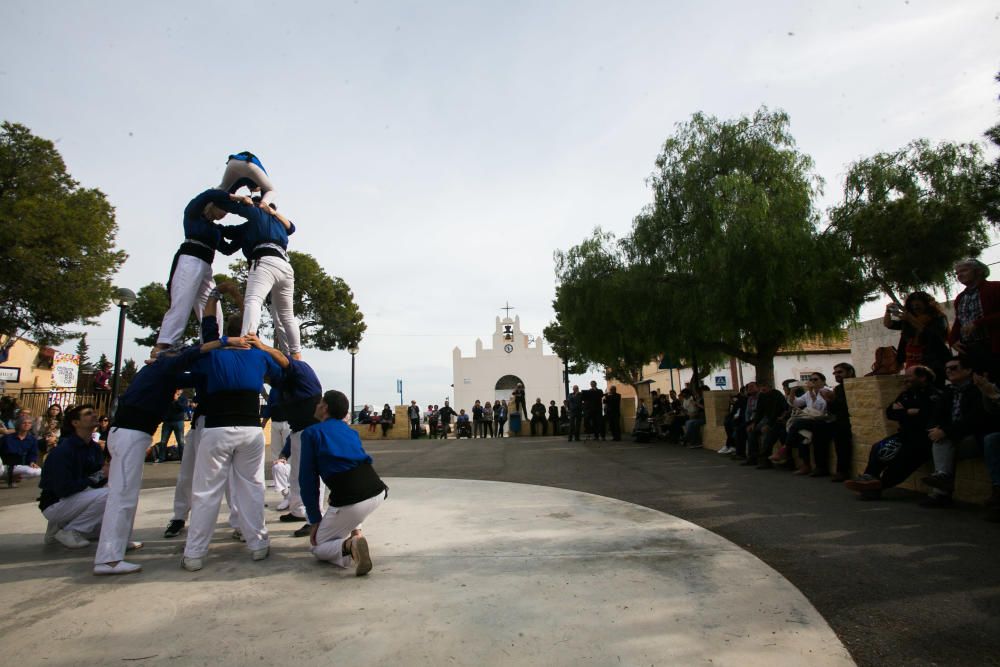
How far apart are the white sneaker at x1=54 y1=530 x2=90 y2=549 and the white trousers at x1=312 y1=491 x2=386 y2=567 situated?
2.06 meters

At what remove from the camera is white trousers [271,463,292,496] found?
6027 mm

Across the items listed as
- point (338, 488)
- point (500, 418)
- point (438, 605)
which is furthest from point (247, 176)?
point (500, 418)

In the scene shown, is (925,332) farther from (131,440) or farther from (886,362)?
(131,440)

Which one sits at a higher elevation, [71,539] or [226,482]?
[226,482]

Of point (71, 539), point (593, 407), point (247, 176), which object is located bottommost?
point (71, 539)

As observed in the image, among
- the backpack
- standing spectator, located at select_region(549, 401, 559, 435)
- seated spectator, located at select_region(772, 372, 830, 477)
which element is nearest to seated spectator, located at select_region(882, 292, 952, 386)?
the backpack

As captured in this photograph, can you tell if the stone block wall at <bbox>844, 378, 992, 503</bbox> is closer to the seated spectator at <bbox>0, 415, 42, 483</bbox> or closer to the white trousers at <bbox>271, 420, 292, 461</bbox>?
the white trousers at <bbox>271, 420, 292, 461</bbox>

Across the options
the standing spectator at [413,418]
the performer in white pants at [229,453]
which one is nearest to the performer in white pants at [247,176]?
the performer in white pants at [229,453]

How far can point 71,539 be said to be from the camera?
13.6 ft

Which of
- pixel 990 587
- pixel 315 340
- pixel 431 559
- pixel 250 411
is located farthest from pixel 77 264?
pixel 990 587

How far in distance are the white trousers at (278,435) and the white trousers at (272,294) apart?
3.32 feet

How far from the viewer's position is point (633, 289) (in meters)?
17.2

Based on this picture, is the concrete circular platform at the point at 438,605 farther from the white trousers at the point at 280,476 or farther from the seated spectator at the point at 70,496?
the white trousers at the point at 280,476

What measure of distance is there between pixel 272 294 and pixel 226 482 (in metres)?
2.02
